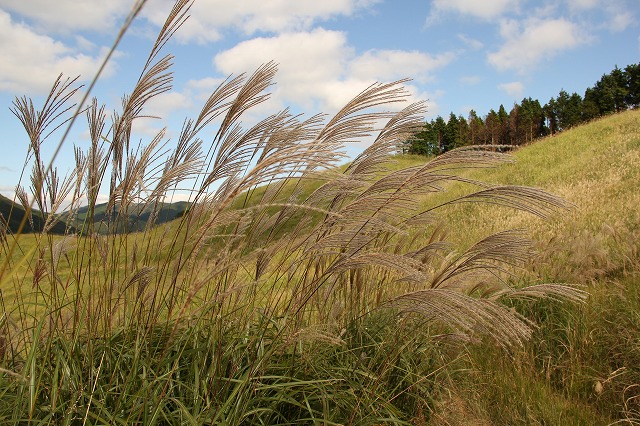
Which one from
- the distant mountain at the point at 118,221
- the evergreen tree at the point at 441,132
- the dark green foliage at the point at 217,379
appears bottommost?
the dark green foliage at the point at 217,379

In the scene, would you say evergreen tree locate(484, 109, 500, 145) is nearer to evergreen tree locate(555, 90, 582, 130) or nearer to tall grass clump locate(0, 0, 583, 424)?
evergreen tree locate(555, 90, 582, 130)

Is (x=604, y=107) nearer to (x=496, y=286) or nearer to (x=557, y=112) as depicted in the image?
(x=557, y=112)

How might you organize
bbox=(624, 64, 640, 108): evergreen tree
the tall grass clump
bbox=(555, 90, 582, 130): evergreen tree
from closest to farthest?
the tall grass clump < bbox=(624, 64, 640, 108): evergreen tree < bbox=(555, 90, 582, 130): evergreen tree

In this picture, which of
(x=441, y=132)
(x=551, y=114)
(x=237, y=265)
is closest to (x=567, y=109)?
(x=551, y=114)

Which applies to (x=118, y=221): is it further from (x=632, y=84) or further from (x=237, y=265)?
(x=632, y=84)

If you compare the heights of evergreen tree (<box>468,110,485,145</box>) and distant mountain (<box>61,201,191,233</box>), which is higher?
evergreen tree (<box>468,110,485,145</box>)

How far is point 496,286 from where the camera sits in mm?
3230

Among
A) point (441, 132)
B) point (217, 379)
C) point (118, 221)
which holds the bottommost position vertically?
point (217, 379)

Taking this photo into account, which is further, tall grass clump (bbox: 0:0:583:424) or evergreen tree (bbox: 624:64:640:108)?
evergreen tree (bbox: 624:64:640:108)

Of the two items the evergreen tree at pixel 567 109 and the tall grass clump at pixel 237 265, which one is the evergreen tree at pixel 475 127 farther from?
the tall grass clump at pixel 237 265

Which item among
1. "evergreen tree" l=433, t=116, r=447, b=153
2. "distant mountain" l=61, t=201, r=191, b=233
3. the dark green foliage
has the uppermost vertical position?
"evergreen tree" l=433, t=116, r=447, b=153

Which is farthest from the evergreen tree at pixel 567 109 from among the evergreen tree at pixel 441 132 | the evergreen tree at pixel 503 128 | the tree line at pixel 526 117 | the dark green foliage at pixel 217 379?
the dark green foliage at pixel 217 379

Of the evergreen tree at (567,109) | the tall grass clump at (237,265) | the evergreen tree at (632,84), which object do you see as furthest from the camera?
the evergreen tree at (567,109)

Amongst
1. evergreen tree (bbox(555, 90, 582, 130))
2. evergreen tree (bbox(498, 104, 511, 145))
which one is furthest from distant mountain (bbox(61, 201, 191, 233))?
evergreen tree (bbox(555, 90, 582, 130))
